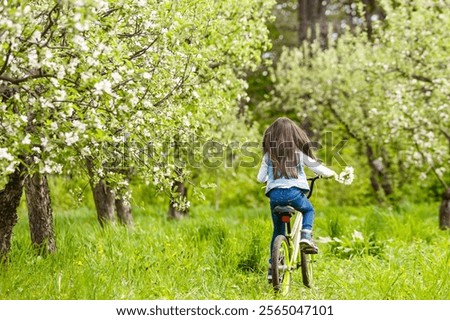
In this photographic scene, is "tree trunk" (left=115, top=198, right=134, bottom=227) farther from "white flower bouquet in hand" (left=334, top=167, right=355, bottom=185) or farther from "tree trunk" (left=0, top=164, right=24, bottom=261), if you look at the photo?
"white flower bouquet in hand" (left=334, top=167, right=355, bottom=185)

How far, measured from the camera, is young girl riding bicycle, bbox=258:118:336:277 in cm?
692

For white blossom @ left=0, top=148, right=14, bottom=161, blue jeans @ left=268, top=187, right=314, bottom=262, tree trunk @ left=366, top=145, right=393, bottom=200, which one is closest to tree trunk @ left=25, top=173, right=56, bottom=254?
blue jeans @ left=268, top=187, right=314, bottom=262

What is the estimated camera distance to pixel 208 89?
36.1 feet

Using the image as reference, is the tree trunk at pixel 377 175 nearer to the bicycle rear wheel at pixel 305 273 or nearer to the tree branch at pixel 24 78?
the bicycle rear wheel at pixel 305 273

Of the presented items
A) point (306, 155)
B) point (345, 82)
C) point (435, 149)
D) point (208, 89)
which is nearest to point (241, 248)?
point (306, 155)

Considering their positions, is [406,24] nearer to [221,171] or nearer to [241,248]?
[221,171]

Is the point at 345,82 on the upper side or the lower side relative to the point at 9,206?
upper

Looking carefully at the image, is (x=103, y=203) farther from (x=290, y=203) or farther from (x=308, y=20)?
(x=308, y=20)

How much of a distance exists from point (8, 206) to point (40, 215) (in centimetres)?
110

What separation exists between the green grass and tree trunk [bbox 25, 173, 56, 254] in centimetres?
19

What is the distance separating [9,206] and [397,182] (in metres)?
14.0

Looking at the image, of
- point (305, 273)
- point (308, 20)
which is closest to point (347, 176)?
point (305, 273)

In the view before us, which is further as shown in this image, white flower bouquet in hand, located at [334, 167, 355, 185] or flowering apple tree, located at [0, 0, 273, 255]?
white flower bouquet in hand, located at [334, 167, 355, 185]

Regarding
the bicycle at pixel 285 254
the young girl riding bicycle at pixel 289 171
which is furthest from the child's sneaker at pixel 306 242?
the bicycle at pixel 285 254
